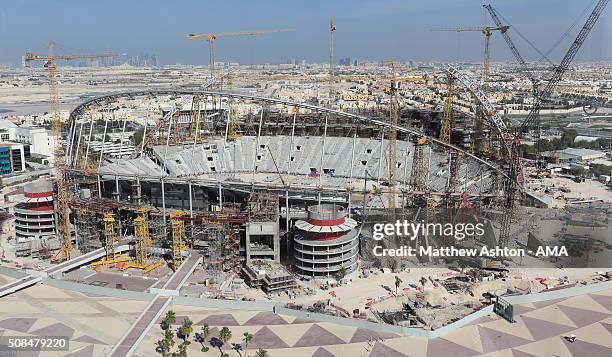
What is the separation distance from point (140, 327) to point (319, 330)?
14439mm

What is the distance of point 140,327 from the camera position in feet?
147

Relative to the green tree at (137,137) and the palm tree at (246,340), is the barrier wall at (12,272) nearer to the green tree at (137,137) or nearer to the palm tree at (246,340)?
the palm tree at (246,340)

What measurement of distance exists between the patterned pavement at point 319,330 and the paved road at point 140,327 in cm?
73

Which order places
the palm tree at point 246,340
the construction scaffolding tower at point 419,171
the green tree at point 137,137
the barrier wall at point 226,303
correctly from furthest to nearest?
the green tree at point 137,137 → the construction scaffolding tower at point 419,171 → the barrier wall at point 226,303 → the palm tree at point 246,340

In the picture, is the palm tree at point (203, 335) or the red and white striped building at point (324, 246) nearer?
the palm tree at point (203, 335)

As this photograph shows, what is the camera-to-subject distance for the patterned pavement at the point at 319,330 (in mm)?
42625

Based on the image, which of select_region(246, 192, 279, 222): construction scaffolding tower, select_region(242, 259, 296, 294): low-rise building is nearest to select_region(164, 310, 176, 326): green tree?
select_region(242, 259, 296, 294): low-rise building

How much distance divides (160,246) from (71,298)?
14.3 metres

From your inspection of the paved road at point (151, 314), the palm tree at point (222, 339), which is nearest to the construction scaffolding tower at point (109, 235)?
the paved road at point (151, 314)

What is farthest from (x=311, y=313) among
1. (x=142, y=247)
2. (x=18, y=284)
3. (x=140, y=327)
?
(x=18, y=284)

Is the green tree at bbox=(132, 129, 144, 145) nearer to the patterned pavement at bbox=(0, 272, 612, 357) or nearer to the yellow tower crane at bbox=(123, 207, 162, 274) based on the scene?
the yellow tower crane at bbox=(123, 207, 162, 274)

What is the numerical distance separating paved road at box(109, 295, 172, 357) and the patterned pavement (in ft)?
2.40

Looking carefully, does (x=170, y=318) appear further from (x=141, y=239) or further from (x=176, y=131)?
(x=176, y=131)

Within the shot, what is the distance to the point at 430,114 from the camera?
378 feet
